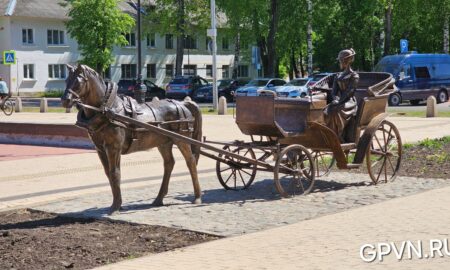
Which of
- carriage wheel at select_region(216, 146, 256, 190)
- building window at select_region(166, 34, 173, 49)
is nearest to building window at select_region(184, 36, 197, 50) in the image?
building window at select_region(166, 34, 173, 49)

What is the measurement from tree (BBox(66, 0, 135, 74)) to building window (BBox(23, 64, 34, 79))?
7.21 metres

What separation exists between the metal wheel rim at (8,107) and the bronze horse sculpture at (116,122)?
91.4ft

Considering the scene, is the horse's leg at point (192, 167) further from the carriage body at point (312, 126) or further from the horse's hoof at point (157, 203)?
the carriage body at point (312, 126)

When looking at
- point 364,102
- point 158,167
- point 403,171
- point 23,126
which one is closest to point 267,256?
point 364,102

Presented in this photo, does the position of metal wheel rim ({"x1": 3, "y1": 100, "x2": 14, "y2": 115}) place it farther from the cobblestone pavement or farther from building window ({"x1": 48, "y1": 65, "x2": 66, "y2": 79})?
building window ({"x1": 48, "y1": 65, "x2": 66, "y2": 79})

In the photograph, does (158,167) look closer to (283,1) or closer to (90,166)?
(90,166)

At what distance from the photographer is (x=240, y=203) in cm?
1077

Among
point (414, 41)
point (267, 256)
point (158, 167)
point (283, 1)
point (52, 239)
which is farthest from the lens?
point (414, 41)

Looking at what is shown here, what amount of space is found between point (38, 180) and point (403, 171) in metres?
6.59

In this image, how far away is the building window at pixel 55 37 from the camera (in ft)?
215

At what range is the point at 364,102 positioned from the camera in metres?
11.9

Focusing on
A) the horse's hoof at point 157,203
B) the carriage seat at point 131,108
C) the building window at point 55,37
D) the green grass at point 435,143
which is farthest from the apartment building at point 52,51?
the carriage seat at point 131,108

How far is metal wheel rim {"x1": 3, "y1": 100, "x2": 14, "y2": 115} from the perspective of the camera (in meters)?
37.0

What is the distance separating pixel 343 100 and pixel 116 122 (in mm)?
3759
